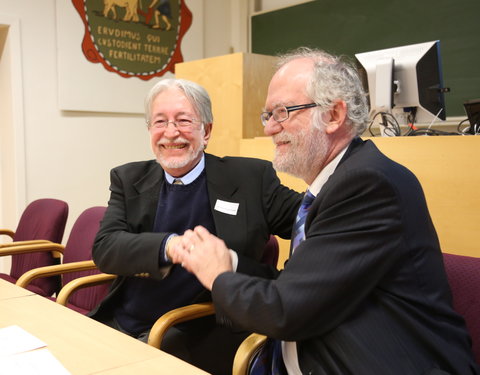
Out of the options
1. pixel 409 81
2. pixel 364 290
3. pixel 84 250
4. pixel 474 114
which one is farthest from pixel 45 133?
pixel 364 290

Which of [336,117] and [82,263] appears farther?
[82,263]

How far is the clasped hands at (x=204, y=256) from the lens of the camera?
125cm

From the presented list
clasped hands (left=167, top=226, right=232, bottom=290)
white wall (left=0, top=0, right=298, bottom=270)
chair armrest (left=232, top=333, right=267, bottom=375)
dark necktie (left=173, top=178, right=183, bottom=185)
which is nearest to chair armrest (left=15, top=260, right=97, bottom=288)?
dark necktie (left=173, top=178, right=183, bottom=185)

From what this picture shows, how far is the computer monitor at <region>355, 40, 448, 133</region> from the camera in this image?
2.79m

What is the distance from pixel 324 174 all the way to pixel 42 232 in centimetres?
208

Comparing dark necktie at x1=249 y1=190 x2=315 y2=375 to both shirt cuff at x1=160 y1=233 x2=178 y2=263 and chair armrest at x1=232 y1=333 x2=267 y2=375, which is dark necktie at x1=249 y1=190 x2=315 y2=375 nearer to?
chair armrest at x1=232 y1=333 x2=267 y2=375

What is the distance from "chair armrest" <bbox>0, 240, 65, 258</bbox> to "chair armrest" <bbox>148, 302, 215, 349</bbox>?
1.33 metres

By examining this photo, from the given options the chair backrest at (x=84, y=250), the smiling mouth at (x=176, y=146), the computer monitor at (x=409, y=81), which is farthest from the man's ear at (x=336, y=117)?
the computer monitor at (x=409, y=81)

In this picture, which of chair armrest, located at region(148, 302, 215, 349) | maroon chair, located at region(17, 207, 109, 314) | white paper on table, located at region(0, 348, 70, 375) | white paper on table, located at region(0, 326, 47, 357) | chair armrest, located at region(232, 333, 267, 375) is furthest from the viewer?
maroon chair, located at region(17, 207, 109, 314)

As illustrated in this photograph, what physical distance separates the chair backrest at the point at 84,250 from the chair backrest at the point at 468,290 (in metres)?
1.57

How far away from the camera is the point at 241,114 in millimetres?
3469

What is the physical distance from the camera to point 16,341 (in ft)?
3.87

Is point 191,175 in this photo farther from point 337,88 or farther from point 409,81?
point 409,81

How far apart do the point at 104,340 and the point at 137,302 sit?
1.77 ft
